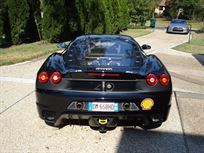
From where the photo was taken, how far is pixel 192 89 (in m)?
7.76

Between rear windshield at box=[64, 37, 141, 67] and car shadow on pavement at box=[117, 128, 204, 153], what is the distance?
98 centimetres

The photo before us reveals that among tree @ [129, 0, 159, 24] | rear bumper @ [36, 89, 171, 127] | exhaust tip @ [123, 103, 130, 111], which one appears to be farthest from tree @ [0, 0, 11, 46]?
tree @ [129, 0, 159, 24]

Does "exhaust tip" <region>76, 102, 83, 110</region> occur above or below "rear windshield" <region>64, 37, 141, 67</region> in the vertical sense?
below

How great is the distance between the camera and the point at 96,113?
4223mm

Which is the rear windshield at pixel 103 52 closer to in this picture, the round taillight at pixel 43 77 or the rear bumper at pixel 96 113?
the round taillight at pixel 43 77

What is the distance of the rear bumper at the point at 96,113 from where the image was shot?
419cm

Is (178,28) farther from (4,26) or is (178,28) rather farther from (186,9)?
(186,9)

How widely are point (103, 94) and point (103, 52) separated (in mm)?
1175

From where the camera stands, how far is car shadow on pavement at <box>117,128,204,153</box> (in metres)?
4.25

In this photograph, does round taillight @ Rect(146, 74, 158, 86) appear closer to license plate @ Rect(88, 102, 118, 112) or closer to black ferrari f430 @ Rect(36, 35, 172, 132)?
black ferrari f430 @ Rect(36, 35, 172, 132)

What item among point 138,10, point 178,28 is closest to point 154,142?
point 178,28

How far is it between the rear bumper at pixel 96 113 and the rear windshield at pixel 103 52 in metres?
0.55

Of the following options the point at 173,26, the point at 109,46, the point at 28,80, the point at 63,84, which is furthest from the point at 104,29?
the point at 63,84

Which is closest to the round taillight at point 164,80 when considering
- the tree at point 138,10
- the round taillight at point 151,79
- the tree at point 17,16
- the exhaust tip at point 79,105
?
the round taillight at point 151,79
